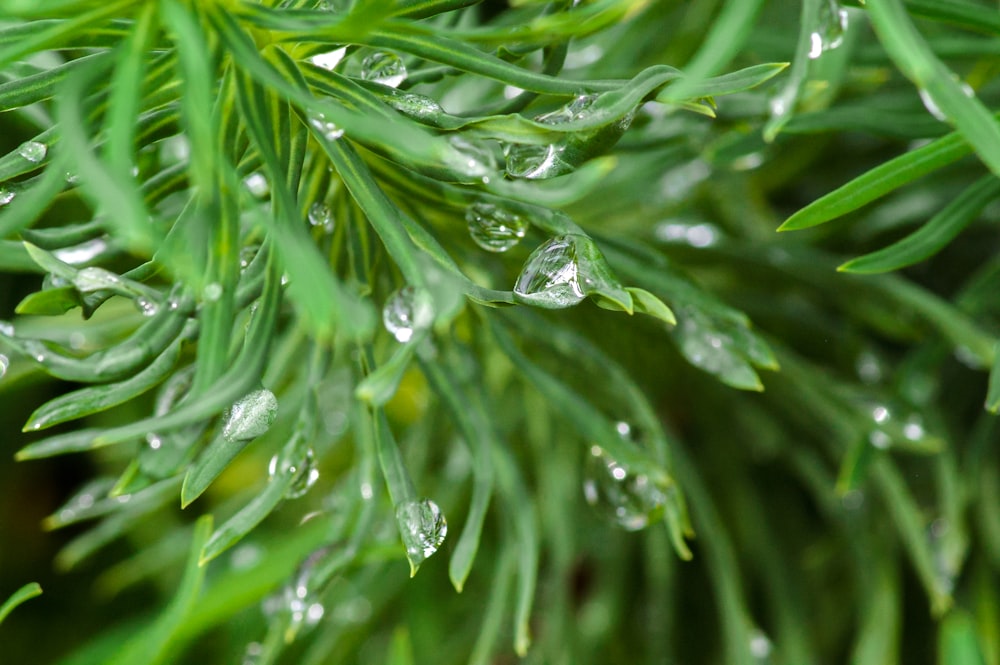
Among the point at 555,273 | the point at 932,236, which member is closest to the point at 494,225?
the point at 555,273

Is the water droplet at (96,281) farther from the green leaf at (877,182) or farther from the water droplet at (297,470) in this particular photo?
the green leaf at (877,182)

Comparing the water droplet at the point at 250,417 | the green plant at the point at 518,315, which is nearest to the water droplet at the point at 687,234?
the green plant at the point at 518,315

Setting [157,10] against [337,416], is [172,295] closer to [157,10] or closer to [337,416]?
[157,10]

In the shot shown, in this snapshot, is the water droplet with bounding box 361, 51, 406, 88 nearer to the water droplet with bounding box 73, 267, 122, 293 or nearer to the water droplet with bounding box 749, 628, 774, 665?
the water droplet with bounding box 73, 267, 122, 293

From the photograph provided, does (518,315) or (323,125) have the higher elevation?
(323,125)

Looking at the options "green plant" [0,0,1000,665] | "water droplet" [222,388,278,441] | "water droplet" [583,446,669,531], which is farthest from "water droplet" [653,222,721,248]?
"water droplet" [222,388,278,441]

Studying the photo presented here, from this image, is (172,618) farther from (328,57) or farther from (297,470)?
(328,57)
